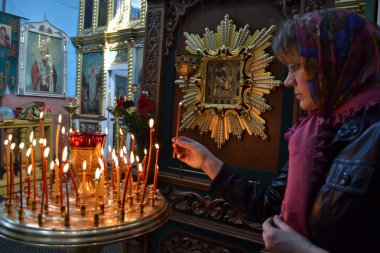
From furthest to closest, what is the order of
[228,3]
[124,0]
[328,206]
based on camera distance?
[124,0] → [228,3] → [328,206]

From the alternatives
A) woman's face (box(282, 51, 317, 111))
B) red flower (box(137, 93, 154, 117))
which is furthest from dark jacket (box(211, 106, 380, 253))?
red flower (box(137, 93, 154, 117))

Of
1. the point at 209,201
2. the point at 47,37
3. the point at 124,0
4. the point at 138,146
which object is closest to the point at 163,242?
the point at 209,201

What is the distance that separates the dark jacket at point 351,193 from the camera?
875 millimetres

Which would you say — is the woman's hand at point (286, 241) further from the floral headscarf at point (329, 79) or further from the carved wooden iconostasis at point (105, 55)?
the carved wooden iconostasis at point (105, 55)

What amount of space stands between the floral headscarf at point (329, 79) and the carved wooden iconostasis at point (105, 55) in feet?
21.6

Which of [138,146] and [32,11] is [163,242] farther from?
[32,11]

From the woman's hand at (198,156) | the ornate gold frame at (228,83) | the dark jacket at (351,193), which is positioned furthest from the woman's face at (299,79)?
the ornate gold frame at (228,83)

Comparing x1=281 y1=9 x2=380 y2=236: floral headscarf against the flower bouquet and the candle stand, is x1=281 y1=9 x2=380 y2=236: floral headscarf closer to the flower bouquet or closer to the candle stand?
the candle stand

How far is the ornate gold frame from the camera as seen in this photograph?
2.67 m

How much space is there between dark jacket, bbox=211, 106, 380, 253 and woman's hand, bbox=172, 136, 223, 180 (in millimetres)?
661

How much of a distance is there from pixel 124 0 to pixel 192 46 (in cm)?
577

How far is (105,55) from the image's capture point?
27.4ft

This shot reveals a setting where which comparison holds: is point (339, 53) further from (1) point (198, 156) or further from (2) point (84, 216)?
(2) point (84, 216)

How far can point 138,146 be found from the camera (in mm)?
3088
